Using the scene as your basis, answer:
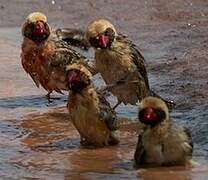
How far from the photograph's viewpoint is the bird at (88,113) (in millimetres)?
7680

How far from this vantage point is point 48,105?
9.43 meters

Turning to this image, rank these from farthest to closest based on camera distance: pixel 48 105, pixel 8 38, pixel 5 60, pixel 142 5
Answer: pixel 142 5 → pixel 8 38 → pixel 5 60 → pixel 48 105

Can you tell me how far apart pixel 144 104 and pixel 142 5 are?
8.17 meters

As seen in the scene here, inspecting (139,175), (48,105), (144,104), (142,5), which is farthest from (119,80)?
(142,5)

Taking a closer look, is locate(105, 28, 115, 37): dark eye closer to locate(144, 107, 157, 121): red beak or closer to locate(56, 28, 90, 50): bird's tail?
locate(56, 28, 90, 50): bird's tail

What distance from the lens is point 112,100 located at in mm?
9281

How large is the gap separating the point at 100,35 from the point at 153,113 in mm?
1823

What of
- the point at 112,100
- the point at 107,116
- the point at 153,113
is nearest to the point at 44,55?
the point at 112,100

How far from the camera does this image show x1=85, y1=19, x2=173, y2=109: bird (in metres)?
8.76

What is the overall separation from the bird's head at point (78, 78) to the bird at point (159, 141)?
0.70 m

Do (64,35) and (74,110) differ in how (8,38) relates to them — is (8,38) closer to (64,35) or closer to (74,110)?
(64,35)

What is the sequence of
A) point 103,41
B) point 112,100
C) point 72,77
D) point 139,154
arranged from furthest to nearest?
1. point 112,100
2. point 103,41
3. point 72,77
4. point 139,154

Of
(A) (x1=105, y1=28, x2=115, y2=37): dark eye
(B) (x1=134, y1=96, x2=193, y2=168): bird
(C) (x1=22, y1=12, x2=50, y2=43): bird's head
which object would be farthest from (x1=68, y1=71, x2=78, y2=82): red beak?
(C) (x1=22, y1=12, x2=50, y2=43): bird's head

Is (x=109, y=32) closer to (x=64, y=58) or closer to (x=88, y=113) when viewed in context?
(x=64, y=58)
